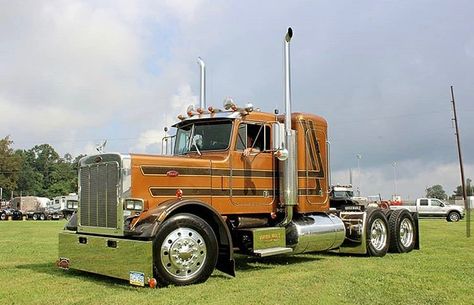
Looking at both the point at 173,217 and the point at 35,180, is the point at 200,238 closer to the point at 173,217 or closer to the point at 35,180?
the point at 173,217

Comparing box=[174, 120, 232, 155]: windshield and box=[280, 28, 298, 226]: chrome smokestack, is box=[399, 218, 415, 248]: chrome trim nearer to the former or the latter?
box=[280, 28, 298, 226]: chrome smokestack

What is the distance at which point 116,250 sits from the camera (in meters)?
8.55

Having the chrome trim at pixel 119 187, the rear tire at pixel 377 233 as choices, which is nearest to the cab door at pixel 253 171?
the chrome trim at pixel 119 187

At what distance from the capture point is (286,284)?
8555 mm

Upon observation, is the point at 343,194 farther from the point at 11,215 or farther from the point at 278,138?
the point at 11,215

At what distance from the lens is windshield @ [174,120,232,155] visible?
10359 millimetres

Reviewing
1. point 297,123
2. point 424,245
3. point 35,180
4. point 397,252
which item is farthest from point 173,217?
point 35,180

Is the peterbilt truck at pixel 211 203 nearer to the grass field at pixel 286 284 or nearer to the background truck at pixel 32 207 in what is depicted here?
the grass field at pixel 286 284

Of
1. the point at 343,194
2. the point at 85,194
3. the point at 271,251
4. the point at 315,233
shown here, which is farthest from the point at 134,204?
the point at 343,194

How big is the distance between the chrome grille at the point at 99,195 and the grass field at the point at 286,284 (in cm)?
107

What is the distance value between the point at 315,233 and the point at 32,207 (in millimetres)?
62005

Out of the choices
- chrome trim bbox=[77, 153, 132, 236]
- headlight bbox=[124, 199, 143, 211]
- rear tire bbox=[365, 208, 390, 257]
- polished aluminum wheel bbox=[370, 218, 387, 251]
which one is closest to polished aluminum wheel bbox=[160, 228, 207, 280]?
headlight bbox=[124, 199, 143, 211]

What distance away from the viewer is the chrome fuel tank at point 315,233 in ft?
35.9

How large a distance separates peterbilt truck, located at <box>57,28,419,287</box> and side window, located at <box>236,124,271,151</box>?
2 centimetres
